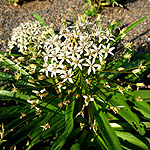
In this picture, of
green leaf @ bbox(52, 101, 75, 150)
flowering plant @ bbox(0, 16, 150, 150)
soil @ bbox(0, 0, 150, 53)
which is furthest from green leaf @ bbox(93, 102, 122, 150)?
soil @ bbox(0, 0, 150, 53)

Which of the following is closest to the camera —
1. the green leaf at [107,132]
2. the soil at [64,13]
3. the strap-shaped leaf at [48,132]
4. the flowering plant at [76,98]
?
the green leaf at [107,132]

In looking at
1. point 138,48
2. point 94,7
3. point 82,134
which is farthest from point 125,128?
point 94,7

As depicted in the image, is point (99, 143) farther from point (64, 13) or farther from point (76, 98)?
point (64, 13)

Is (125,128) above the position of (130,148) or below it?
above

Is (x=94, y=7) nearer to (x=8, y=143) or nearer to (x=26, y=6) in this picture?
(x=26, y=6)

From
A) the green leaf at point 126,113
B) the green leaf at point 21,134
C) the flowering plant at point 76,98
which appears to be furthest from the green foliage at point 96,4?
the green leaf at point 21,134

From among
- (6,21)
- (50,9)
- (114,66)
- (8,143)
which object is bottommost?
(8,143)

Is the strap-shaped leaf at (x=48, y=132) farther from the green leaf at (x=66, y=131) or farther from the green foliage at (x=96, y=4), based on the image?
the green foliage at (x=96, y=4)

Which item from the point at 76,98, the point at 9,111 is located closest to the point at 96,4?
the point at 76,98
